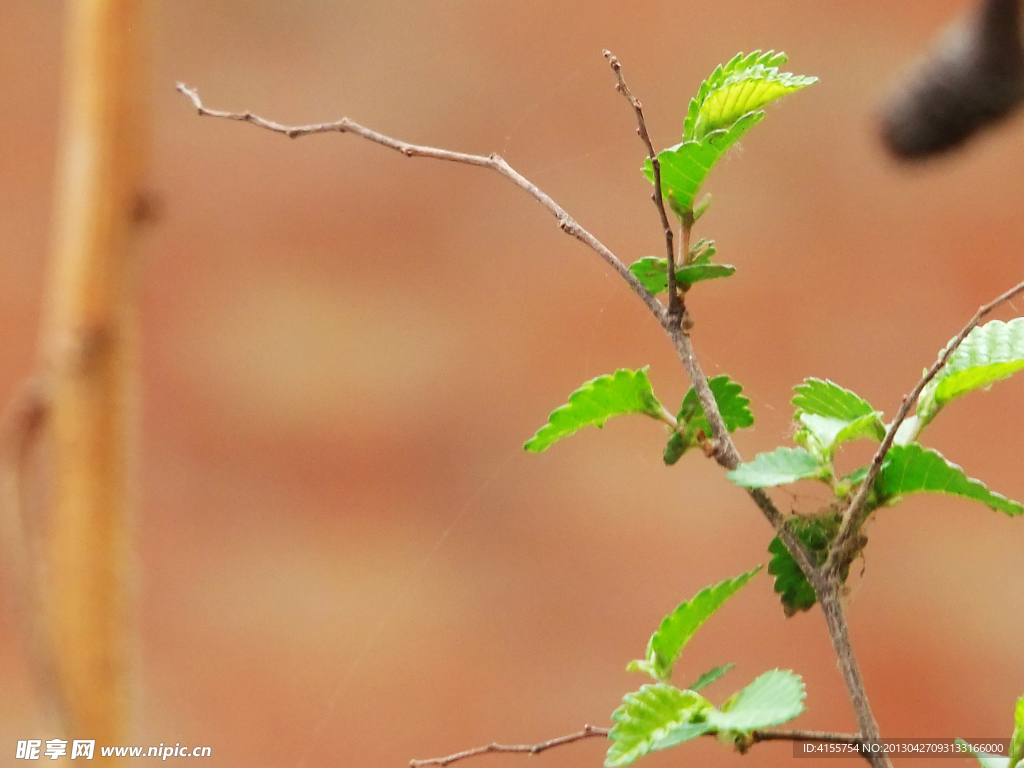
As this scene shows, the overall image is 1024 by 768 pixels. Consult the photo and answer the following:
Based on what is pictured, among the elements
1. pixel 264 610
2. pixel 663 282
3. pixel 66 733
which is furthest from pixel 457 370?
pixel 663 282

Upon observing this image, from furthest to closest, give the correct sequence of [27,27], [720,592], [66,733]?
[27,27], [66,733], [720,592]

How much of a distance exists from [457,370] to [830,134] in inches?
16.0

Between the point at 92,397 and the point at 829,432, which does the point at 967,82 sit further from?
the point at 92,397

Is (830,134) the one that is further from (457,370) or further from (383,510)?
(383,510)

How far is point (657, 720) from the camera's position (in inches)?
7.9

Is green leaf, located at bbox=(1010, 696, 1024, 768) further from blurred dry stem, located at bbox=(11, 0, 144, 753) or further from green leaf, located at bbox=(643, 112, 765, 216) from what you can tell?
blurred dry stem, located at bbox=(11, 0, 144, 753)

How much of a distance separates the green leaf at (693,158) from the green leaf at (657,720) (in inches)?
4.7

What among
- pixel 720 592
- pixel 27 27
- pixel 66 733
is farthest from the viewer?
pixel 27 27

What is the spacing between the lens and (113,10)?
442 mm

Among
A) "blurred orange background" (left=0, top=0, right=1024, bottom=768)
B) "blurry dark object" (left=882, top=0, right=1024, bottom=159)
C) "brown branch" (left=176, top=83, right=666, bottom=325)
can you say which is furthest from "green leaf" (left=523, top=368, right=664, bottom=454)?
"blurred orange background" (left=0, top=0, right=1024, bottom=768)

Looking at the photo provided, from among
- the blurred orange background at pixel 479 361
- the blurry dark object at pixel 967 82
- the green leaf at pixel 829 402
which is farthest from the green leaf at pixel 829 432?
the blurred orange background at pixel 479 361

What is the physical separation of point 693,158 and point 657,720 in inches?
5.1

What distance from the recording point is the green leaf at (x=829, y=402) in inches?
9.4

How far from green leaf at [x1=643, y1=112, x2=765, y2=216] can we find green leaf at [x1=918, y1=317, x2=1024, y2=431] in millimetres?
76
